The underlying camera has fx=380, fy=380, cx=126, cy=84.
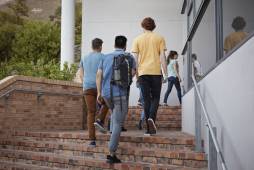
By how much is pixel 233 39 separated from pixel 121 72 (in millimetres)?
1840

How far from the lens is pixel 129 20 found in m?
11.8

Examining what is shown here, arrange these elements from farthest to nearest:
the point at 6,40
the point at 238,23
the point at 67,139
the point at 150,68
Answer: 1. the point at 6,40
2. the point at 67,139
3. the point at 150,68
4. the point at 238,23

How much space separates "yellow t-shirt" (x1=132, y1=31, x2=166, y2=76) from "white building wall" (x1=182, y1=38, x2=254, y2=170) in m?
1.67

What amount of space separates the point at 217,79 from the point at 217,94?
0.46ft

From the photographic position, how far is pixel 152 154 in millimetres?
4852

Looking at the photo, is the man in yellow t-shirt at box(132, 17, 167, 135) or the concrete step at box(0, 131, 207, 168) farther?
the man in yellow t-shirt at box(132, 17, 167, 135)

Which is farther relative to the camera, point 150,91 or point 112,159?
point 150,91

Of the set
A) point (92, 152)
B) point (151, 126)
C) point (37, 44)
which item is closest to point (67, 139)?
point (92, 152)

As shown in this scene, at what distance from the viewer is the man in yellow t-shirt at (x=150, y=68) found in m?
5.37

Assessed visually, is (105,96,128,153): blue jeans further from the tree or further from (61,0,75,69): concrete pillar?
the tree

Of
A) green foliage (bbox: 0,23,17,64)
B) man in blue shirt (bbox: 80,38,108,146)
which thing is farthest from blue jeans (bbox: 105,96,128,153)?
green foliage (bbox: 0,23,17,64)

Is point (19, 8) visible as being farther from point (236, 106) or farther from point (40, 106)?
point (236, 106)

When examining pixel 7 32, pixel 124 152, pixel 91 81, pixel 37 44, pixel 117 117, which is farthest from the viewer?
pixel 7 32

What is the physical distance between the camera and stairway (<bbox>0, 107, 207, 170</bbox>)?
15.1 ft
